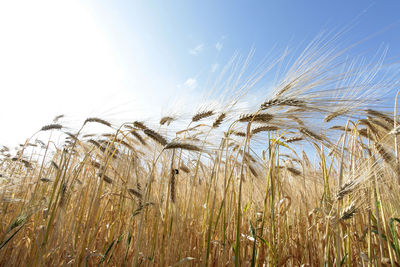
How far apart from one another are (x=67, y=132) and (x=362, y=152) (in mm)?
2980

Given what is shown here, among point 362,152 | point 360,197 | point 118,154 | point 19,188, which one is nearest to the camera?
point 360,197

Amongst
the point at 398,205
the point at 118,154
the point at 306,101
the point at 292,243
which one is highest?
the point at 306,101

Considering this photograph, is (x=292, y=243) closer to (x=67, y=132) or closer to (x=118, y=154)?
(x=118, y=154)

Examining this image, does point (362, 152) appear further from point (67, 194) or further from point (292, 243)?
point (67, 194)

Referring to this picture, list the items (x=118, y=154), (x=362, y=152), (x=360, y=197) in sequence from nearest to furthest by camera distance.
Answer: (x=360, y=197), (x=362, y=152), (x=118, y=154)

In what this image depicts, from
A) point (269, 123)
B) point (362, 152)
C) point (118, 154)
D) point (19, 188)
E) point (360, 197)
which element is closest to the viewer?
point (360, 197)

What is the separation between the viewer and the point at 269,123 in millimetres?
1700

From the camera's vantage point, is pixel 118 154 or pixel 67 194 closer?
pixel 67 194

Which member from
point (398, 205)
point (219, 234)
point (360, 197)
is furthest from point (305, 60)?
point (219, 234)

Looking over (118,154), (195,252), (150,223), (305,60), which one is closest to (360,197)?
(305,60)

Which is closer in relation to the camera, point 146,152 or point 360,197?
point 360,197

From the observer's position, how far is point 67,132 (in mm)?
2357

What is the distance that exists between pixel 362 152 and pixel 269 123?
3.21 feet

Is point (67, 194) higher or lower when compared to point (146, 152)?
lower
